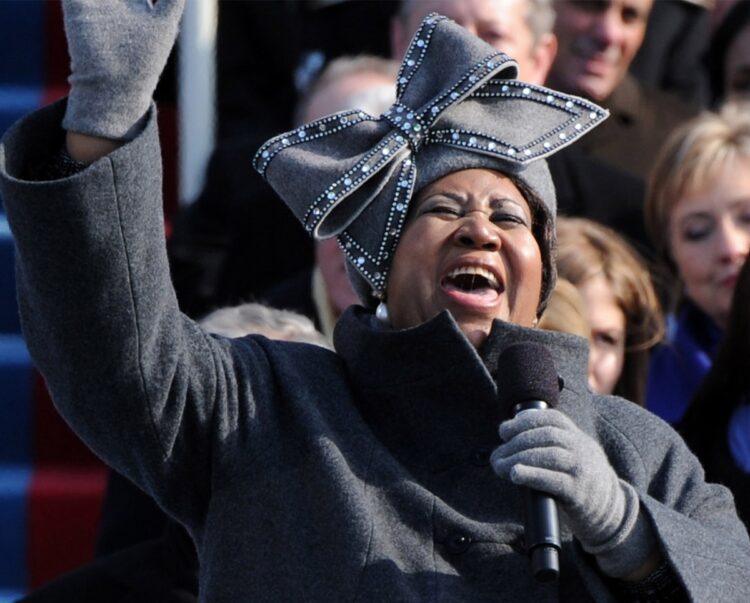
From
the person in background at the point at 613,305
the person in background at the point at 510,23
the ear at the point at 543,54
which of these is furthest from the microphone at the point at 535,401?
the ear at the point at 543,54

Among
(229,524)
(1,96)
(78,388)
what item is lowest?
(1,96)

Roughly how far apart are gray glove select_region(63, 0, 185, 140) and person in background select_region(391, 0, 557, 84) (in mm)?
2392

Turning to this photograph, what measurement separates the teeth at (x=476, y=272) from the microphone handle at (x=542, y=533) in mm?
414

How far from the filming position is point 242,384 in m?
2.77

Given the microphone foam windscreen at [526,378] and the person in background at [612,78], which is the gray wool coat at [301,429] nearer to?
the microphone foam windscreen at [526,378]

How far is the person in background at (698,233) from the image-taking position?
446 cm

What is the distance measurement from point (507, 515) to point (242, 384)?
45cm

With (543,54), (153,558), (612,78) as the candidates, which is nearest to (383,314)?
(153,558)

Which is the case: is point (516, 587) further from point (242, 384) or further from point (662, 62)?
point (662, 62)

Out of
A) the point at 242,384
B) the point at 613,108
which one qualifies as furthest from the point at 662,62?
the point at 242,384

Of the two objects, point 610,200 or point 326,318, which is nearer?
point 326,318

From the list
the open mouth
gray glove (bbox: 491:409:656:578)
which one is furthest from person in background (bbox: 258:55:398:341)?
gray glove (bbox: 491:409:656:578)

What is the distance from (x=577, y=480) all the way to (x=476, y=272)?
504mm

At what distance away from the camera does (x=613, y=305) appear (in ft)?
14.3
